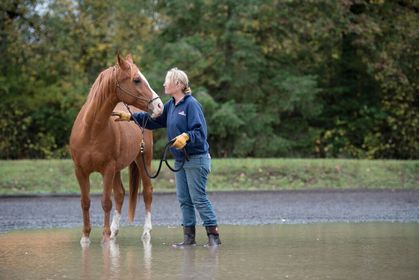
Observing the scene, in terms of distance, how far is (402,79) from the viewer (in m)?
29.2

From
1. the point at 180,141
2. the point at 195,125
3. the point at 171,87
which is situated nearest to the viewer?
the point at 180,141

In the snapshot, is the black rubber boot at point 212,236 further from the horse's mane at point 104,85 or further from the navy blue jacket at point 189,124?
the horse's mane at point 104,85

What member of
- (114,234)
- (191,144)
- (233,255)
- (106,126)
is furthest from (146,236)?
(233,255)

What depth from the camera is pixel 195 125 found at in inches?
400

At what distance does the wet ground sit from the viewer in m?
7.98

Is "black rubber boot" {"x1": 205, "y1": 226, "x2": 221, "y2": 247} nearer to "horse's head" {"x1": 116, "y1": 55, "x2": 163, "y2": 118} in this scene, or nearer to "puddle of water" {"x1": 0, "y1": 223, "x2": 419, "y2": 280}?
"puddle of water" {"x1": 0, "y1": 223, "x2": 419, "y2": 280}

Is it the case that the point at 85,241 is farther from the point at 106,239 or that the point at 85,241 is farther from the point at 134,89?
the point at 134,89

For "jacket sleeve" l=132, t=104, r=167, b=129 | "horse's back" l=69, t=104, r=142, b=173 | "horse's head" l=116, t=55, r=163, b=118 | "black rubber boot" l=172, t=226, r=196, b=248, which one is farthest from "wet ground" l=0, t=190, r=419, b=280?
"horse's head" l=116, t=55, r=163, b=118

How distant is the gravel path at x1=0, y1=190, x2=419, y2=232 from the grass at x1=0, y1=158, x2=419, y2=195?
1244mm

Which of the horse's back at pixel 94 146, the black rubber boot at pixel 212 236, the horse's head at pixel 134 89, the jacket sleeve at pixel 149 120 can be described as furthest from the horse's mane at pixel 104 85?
the black rubber boot at pixel 212 236

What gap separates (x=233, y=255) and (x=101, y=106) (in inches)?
108

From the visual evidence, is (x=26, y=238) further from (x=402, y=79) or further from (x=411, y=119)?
(x=411, y=119)

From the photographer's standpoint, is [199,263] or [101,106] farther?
[101,106]

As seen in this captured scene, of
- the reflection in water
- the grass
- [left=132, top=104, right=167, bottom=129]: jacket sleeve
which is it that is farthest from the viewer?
the grass
